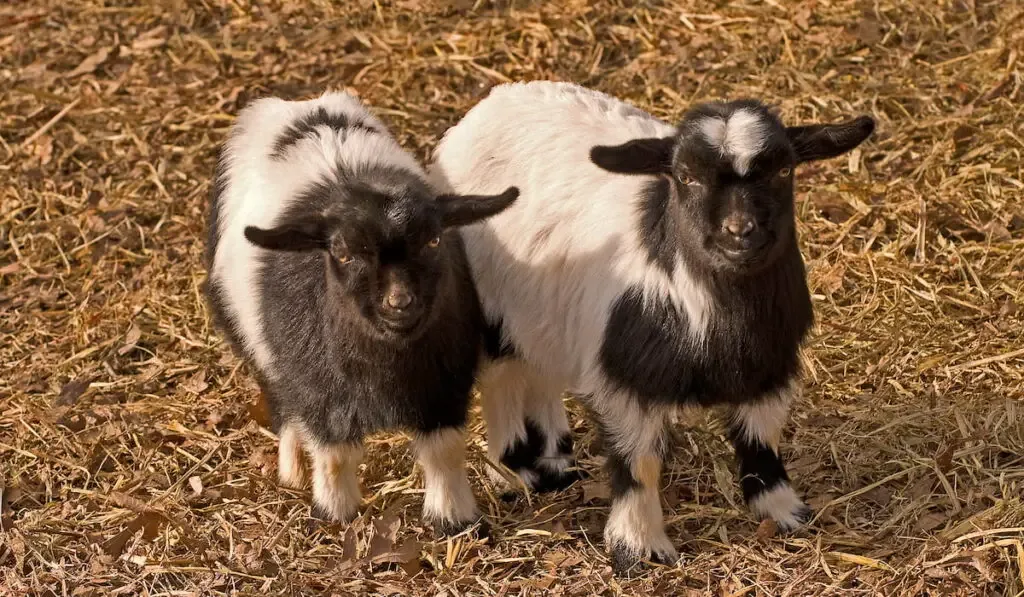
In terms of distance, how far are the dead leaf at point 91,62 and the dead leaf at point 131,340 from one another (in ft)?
10.2

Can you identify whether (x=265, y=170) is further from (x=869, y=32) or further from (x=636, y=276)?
(x=869, y=32)

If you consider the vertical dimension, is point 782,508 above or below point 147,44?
above

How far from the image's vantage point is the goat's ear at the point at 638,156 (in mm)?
5379

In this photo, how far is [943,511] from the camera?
604cm

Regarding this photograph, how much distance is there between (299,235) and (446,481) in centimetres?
138

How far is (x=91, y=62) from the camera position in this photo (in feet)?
33.9

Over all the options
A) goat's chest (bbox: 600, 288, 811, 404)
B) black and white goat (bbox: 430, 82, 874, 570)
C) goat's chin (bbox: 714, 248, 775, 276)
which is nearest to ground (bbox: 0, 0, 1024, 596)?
black and white goat (bbox: 430, 82, 874, 570)

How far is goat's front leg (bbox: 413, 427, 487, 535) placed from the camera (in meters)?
5.99

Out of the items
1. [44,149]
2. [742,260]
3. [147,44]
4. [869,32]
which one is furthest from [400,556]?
[147,44]

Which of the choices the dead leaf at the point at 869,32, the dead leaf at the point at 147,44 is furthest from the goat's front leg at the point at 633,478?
the dead leaf at the point at 147,44

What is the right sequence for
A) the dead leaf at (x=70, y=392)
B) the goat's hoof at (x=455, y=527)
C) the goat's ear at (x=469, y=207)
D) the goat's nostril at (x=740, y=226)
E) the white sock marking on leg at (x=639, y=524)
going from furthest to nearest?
the dead leaf at (x=70, y=392) → the goat's hoof at (x=455, y=527) → the white sock marking on leg at (x=639, y=524) → the goat's ear at (x=469, y=207) → the goat's nostril at (x=740, y=226)

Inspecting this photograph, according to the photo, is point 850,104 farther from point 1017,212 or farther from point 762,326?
point 762,326

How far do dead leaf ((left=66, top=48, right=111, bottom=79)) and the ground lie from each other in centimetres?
3

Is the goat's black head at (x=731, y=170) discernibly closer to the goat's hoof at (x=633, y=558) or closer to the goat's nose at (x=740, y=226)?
the goat's nose at (x=740, y=226)
